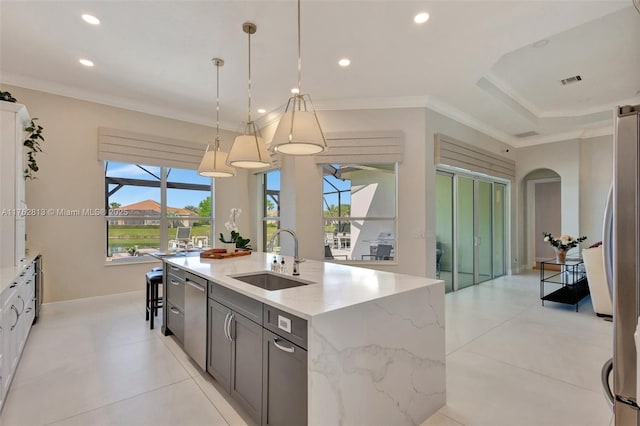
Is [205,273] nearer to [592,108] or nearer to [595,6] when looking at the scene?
[595,6]

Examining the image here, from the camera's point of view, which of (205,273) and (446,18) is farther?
(446,18)

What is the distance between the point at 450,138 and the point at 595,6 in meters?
2.46

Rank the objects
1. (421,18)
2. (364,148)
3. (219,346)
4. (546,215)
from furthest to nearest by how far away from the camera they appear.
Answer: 1. (546,215)
2. (364,148)
3. (421,18)
4. (219,346)

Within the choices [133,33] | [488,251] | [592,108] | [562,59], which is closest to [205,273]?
[133,33]

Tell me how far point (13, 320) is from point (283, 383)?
2.33 m

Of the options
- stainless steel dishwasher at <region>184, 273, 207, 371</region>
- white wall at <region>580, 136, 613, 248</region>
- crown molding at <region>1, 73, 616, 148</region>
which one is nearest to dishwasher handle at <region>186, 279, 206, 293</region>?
stainless steel dishwasher at <region>184, 273, 207, 371</region>

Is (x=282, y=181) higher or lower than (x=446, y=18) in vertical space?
lower

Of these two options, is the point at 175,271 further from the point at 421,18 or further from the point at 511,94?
the point at 511,94

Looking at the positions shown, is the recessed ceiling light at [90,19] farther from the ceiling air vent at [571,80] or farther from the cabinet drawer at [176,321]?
the ceiling air vent at [571,80]

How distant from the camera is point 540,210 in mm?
8055

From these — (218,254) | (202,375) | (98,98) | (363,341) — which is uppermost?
(98,98)

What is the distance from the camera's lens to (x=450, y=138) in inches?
200

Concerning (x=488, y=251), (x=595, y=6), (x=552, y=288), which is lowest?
(x=552, y=288)

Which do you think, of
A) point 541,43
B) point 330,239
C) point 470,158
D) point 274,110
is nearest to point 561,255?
point 470,158
